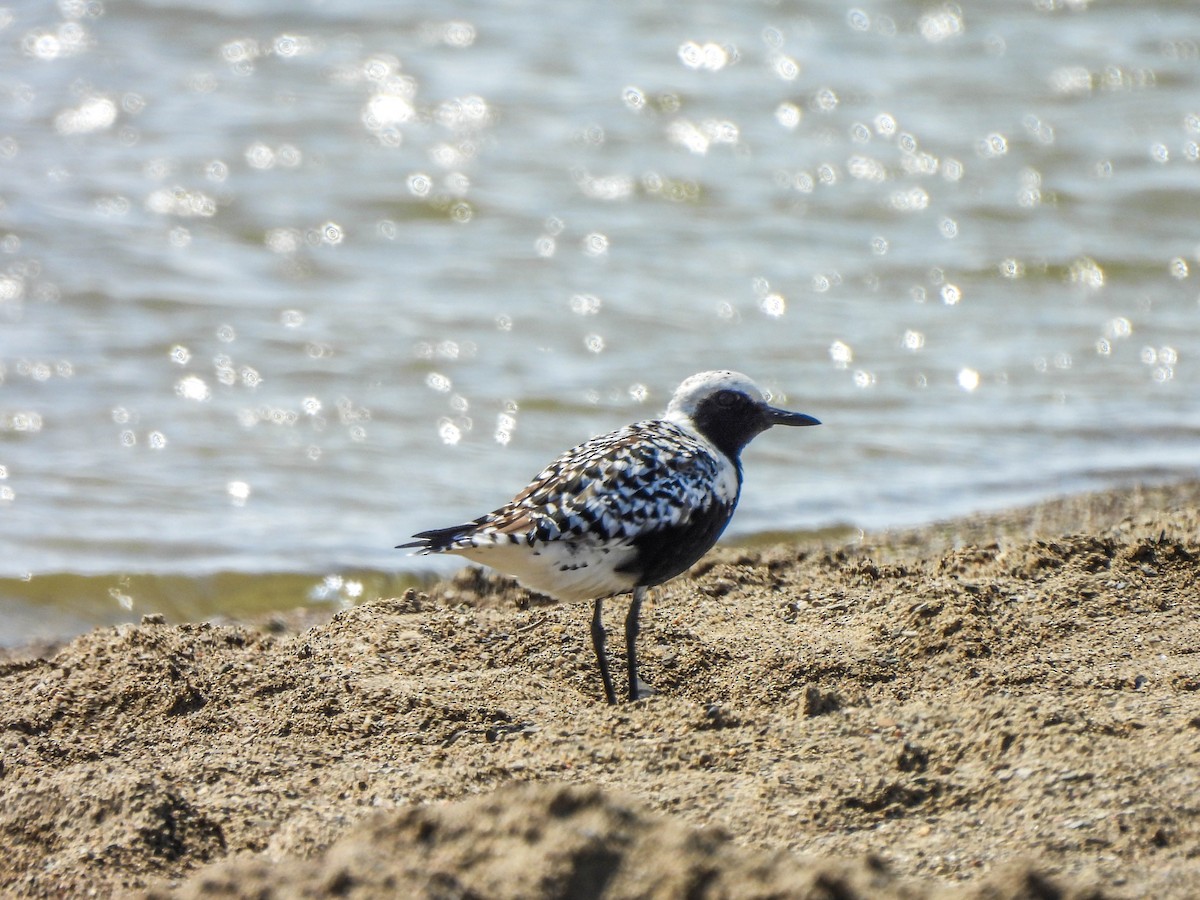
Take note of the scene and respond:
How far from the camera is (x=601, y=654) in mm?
5141

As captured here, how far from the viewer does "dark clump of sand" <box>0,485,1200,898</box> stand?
3209 millimetres

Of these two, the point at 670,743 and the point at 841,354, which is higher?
the point at 841,354

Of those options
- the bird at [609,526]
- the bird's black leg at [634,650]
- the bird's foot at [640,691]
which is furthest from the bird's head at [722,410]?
the bird's foot at [640,691]

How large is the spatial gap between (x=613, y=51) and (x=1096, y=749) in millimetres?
12707

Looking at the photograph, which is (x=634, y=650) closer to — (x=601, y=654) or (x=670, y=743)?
(x=601, y=654)

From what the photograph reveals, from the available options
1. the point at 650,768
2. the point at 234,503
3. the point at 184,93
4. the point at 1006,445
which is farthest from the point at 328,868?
the point at 184,93

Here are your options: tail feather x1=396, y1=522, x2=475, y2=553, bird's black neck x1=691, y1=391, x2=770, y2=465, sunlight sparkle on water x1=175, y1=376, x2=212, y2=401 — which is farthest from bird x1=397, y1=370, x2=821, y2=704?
sunlight sparkle on water x1=175, y1=376, x2=212, y2=401

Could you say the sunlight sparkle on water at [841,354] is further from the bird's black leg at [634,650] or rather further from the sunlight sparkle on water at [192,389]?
the bird's black leg at [634,650]

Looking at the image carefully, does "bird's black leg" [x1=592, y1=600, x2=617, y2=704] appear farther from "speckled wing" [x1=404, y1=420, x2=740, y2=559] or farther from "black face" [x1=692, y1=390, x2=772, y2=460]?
"black face" [x1=692, y1=390, x2=772, y2=460]

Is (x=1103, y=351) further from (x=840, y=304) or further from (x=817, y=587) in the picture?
(x=817, y=587)

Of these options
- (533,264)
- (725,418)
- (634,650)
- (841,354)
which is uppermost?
(533,264)

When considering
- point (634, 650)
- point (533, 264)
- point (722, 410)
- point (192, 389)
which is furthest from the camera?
point (533, 264)

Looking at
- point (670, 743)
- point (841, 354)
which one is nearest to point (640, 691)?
point (670, 743)

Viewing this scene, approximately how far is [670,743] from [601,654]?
2.79 ft
